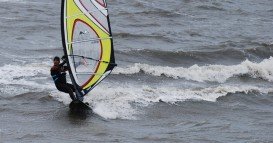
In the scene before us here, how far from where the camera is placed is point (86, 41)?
14.7 metres

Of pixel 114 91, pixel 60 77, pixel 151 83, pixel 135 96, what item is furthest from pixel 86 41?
pixel 151 83

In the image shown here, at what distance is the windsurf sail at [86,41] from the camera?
14.4m

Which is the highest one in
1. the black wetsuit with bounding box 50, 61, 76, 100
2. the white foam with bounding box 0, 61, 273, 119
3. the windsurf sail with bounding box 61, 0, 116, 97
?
the windsurf sail with bounding box 61, 0, 116, 97

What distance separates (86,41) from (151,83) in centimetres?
395

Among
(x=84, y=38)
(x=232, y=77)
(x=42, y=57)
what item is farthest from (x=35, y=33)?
(x=84, y=38)

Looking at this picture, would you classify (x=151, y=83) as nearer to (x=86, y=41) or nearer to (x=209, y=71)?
(x=209, y=71)

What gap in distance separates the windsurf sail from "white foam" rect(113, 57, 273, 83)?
3.94 metres

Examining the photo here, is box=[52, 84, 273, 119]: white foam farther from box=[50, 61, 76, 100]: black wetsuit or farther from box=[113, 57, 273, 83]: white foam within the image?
box=[113, 57, 273, 83]: white foam

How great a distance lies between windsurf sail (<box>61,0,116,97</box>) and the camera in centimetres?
1437

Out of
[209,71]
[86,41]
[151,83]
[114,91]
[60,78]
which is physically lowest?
[209,71]

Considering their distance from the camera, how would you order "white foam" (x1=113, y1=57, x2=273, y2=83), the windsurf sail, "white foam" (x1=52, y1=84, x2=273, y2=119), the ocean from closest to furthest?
1. the ocean
2. the windsurf sail
3. "white foam" (x1=52, y1=84, x2=273, y2=119)
4. "white foam" (x1=113, y1=57, x2=273, y2=83)

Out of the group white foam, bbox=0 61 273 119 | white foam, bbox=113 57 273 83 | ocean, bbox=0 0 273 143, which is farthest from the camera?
white foam, bbox=113 57 273 83

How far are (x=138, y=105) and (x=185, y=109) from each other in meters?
1.22

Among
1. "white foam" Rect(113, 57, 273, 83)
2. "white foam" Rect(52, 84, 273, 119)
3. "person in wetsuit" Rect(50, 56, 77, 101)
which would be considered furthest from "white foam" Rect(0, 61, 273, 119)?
"white foam" Rect(113, 57, 273, 83)
